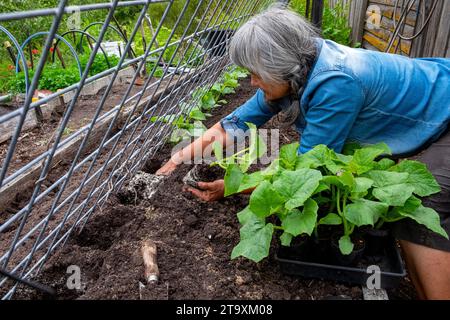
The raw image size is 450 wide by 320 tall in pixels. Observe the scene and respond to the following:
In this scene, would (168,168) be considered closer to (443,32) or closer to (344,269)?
(344,269)

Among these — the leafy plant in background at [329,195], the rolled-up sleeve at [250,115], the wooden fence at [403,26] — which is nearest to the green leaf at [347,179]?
the leafy plant in background at [329,195]

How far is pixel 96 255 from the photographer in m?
1.62

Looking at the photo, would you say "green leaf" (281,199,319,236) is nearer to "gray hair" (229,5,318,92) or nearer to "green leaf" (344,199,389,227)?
"green leaf" (344,199,389,227)

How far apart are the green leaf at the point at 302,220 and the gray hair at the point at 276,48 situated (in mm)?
596

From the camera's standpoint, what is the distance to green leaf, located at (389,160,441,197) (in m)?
1.38

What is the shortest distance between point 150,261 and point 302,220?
58 centimetres

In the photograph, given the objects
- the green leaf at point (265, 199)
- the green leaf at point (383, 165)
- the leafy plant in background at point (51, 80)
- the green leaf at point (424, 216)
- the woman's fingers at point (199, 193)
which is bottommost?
the leafy plant in background at point (51, 80)

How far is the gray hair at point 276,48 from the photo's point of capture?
1.61m

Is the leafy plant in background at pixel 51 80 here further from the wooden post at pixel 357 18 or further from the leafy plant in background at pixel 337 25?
the wooden post at pixel 357 18
